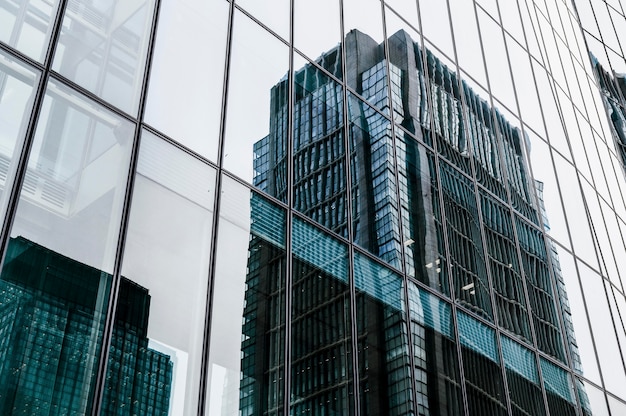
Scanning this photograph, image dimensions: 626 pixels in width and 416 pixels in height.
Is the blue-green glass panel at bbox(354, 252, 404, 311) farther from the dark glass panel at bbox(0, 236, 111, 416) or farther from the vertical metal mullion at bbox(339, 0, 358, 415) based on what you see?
the dark glass panel at bbox(0, 236, 111, 416)

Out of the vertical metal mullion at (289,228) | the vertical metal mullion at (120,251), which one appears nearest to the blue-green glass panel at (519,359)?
the vertical metal mullion at (289,228)

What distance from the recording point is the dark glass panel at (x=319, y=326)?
12.3 m

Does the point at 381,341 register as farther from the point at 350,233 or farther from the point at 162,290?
the point at 162,290

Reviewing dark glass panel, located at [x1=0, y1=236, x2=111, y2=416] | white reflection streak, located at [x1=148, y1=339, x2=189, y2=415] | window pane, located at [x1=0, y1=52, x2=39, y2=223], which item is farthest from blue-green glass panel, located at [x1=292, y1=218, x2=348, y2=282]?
window pane, located at [x1=0, y1=52, x2=39, y2=223]

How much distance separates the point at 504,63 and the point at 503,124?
112 inches

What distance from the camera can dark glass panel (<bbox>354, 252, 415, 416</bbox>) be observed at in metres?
13.3

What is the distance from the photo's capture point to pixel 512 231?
2058 centimetres

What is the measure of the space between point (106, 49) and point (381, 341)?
23.2 feet

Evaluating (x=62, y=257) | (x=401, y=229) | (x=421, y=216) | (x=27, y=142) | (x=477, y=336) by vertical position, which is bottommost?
(x=62, y=257)

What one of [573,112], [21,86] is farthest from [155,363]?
[573,112]

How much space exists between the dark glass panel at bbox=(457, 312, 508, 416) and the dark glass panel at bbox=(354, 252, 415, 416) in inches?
85.2

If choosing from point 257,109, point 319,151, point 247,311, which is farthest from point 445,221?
point 247,311

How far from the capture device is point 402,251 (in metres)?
16.0

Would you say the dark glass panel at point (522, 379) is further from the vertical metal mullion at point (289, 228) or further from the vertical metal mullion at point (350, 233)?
the vertical metal mullion at point (289, 228)
